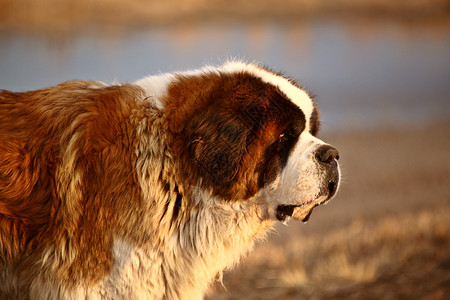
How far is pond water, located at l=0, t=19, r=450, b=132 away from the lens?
14609mm

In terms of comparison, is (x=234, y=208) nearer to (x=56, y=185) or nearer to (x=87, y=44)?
(x=56, y=185)

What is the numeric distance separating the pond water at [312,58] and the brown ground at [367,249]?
4.02m

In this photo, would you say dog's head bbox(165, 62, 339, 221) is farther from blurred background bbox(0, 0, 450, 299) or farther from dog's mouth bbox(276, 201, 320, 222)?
blurred background bbox(0, 0, 450, 299)

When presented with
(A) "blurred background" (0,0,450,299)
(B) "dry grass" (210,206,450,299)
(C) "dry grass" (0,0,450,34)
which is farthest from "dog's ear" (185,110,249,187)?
(C) "dry grass" (0,0,450,34)

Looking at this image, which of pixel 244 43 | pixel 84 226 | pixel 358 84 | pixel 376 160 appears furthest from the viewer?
pixel 244 43

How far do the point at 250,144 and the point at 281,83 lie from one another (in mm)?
483

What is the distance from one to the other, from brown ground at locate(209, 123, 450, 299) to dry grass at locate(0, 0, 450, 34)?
1404 centimetres

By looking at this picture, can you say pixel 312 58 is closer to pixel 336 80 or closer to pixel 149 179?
pixel 336 80

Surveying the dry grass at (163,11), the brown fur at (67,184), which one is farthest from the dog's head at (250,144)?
the dry grass at (163,11)

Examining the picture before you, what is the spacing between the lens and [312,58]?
59.7ft

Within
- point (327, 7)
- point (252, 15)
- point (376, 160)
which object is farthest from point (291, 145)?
point (327, 7)

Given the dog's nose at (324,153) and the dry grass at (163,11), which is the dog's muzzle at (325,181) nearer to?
the dog's nose at (324,153)

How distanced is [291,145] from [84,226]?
1.26m

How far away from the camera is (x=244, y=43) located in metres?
18.7
